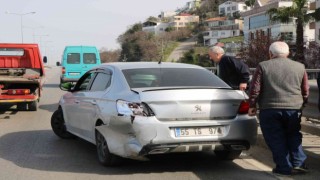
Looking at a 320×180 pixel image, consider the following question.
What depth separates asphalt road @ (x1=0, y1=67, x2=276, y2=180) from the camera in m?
6.55

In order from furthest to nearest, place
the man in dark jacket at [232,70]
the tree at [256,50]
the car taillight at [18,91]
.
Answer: the tree at [256,50]
the car taillight at [18,91]
the man in dark jacket at [232,70]

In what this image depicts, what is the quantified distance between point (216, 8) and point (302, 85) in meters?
167

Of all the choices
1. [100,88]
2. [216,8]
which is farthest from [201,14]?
[100,88]

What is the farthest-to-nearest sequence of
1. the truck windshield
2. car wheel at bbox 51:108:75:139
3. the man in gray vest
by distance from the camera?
the truck windshield < car wheel at bbox 51:108:75:139 < the man in gray vest

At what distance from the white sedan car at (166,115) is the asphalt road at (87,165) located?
27 cm

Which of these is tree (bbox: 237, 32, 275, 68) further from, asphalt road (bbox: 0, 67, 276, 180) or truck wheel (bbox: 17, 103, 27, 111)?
asphalt road (bbox: 0, 67, 276, 180)

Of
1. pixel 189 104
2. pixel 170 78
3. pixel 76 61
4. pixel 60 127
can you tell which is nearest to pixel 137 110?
pixel 189 104

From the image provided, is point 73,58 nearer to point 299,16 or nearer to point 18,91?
point 18,91

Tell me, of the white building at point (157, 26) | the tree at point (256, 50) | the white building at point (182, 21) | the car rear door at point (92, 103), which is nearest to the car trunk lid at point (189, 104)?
the car rear door at point (92, 103)

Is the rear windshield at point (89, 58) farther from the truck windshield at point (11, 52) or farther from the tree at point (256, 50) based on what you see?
the tree at point (256, 50)

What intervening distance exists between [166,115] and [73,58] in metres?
20.3

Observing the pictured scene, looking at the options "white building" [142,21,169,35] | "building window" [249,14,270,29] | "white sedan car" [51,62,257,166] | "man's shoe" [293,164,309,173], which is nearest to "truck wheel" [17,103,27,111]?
"white sedan car" [51,62,257,166]

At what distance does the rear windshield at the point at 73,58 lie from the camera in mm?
25969

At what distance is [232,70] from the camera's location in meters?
8.23
